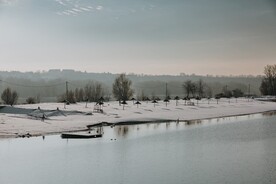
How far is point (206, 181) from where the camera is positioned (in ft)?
67.5

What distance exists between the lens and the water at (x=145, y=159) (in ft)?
71.1

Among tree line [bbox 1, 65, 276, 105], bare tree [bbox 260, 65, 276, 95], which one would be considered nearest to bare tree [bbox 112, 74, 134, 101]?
tree line [bbox 1, 65, 276, 105]

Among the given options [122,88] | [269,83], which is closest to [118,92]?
[122,88]

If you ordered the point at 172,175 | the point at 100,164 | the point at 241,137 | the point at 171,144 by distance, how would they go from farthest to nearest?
1. the point at 241,137
2. the point at 171,144
3. the point at 100,164
4. the point at 172,175

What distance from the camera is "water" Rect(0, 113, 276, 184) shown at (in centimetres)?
2167

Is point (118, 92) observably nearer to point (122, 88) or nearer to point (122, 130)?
point (122, 88)

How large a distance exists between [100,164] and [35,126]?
21530 mm

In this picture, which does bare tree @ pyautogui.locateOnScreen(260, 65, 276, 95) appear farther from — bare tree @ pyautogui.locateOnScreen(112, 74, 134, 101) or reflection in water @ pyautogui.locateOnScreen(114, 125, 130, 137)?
reflection in water @ pyautogui.locateOnScreen(114, 125, 130, 137)

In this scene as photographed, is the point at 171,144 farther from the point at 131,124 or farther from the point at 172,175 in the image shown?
the point at 131,124

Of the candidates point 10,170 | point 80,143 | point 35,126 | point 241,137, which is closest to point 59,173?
point 10,170

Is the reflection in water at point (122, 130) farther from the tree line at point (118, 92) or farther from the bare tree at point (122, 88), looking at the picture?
the bare tree at point (122, 88)

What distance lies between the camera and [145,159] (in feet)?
88.3

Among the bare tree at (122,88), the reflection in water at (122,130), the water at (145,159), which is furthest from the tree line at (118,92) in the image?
the water at (145,159)

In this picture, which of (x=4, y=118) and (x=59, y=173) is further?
(x=4, y=118)
